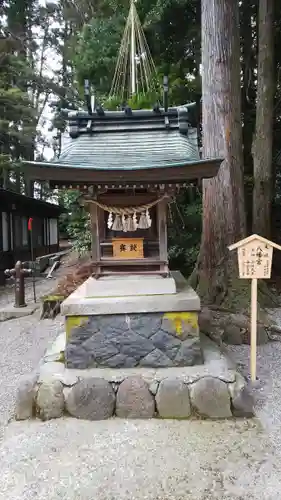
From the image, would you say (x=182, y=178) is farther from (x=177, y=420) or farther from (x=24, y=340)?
(x=24, y=340)

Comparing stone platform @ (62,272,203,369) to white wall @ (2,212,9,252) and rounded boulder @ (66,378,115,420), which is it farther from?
white wall @ (2,212,9,252)

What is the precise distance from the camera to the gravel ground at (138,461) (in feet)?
8.47

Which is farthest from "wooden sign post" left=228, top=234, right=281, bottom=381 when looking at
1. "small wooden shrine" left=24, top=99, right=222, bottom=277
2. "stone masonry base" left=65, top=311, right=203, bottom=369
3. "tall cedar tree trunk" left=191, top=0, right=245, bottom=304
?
"tall cedar tree trunk" left=191, top=0, right=245, bottom=304

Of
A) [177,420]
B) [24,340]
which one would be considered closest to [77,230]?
[24,340]

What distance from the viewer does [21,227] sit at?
1464cm

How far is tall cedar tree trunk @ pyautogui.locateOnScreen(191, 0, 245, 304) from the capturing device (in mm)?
6723

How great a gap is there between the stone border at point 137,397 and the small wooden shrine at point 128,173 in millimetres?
1267

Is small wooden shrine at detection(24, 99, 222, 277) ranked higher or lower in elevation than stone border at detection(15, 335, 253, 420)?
higher

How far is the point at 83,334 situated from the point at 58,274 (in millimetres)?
9563

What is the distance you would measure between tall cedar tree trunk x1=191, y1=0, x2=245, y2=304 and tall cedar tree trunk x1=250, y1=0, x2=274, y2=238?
5.56 ft

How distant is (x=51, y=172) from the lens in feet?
12.2

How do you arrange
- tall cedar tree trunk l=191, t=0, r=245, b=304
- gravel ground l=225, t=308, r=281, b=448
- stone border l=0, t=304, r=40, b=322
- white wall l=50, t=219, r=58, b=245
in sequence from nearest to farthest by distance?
1. gravel ground l=225, t=308, r=281, b=448
2. tall cedar tree trunk l=191, t=0, r=245, b=304
3. stone border l=0, t=304, r=40, b=322
4. white wall l=50, t=219, r=58, b=245

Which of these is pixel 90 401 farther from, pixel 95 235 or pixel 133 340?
pixel 95 235

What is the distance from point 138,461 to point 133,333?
1381 millimetres
